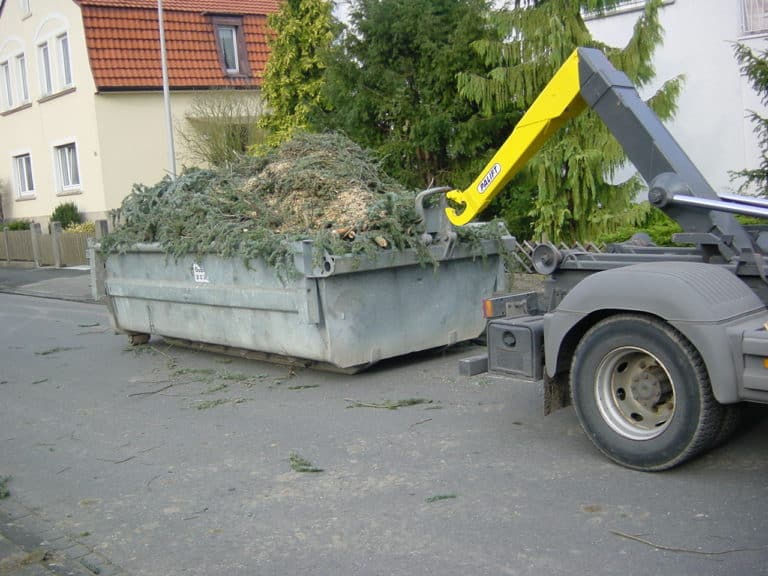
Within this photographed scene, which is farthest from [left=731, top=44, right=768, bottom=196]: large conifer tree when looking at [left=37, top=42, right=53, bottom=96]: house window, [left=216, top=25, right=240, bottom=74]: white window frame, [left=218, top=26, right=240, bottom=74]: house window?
[left=37, top=42, right=53, bottom=96]: house window

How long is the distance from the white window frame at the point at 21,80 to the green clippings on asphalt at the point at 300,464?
2814cm

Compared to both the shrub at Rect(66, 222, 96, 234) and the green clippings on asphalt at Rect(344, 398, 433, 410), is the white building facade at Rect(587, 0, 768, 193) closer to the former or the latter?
the green clippings on asphalt at Rect(344, 398, 433, 410)

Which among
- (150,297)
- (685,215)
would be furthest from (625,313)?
(150,297)

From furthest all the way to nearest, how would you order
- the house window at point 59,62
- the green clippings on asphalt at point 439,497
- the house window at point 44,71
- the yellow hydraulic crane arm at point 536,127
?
the house window at point 44,71, the house window at point 59,62, the yellow hydraulic crane arm at point 536,127, the green clippings on asphalt at point 439,497

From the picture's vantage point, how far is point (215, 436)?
21.4ft

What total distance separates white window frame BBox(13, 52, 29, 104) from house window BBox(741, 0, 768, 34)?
24.5 metres

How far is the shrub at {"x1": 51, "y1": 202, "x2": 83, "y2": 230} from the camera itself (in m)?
26.6

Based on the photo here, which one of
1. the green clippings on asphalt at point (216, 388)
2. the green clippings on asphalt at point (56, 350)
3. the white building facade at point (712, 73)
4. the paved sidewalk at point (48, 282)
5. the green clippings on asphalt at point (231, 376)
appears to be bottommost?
the green clippings on asphalt at point (216, 388)

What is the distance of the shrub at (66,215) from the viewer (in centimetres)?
2659

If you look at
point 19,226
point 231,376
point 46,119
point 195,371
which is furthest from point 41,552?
point 46,119

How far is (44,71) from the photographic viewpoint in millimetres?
28844

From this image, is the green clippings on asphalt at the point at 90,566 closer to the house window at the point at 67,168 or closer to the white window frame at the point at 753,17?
the white window frame at the point at 753,17

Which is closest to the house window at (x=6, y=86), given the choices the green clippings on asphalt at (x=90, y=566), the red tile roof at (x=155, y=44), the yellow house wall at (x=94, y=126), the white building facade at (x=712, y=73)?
the yellow house wall at (x=94, y=126)

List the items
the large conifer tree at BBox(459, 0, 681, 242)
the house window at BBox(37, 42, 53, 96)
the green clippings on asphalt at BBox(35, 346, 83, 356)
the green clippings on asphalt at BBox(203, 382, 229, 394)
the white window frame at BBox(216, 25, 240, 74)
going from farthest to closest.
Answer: the house window at BBox(37, 42, 53, 96)
the white window frame at BBox(216, 25, 240, 74)
the large conifer tree at BBox(459, 0, 681, 242)
the green clippings on asphalt at BBox(35, 346, 83, 356)
the green clippings on asphalt at BBox(203, 382, 229, 394)
